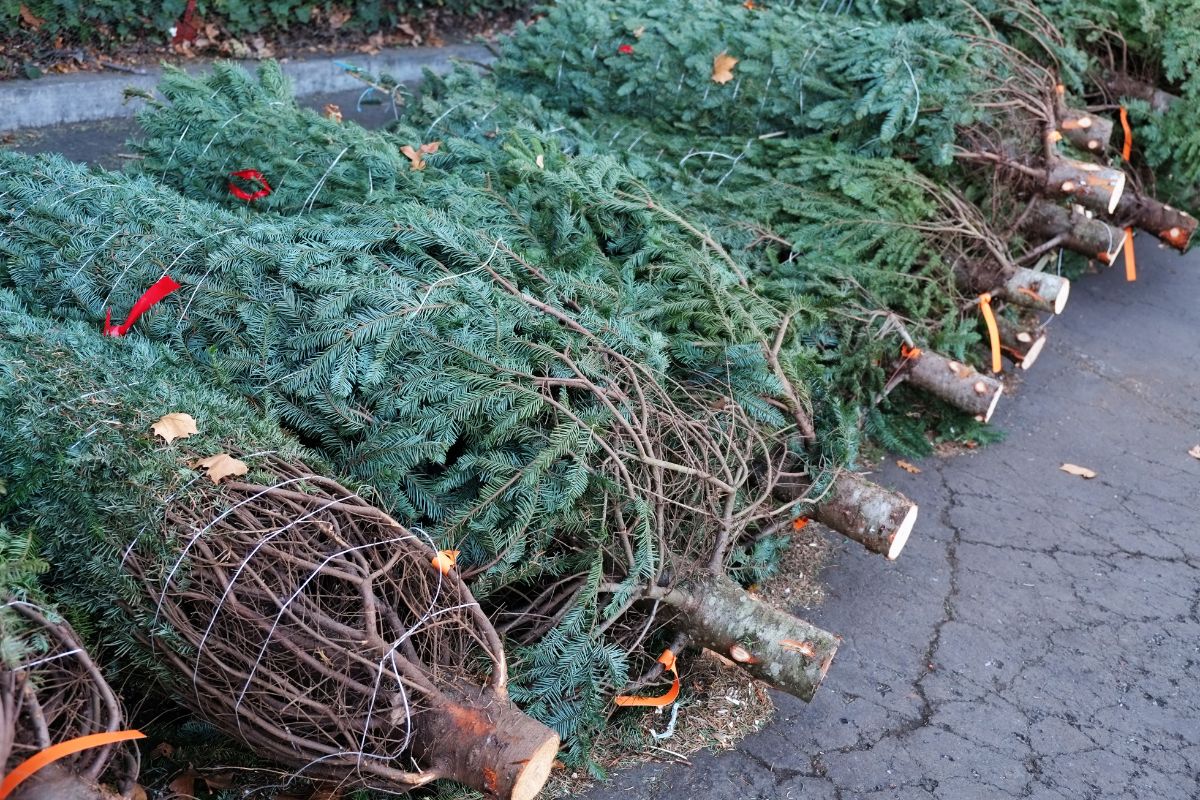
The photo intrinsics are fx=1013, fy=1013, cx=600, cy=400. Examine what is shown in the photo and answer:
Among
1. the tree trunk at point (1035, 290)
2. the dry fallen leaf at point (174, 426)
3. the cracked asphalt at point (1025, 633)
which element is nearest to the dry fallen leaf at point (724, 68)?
the tree trunk at point (1035, 290)

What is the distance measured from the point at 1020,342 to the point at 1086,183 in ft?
3.03

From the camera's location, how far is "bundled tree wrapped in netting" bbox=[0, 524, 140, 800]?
A: 2.06 metres

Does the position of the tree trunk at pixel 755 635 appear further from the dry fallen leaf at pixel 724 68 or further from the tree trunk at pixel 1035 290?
the dry fallen leaf at pixel 724 68

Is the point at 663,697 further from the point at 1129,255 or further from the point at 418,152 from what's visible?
the point at 1129,255

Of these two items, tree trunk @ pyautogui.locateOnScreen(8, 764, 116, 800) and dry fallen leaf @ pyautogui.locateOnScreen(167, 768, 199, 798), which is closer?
tree trunk @ pyautogui.locateOnScreen(8, 764, 116, 800)

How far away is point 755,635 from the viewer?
10.4 ft

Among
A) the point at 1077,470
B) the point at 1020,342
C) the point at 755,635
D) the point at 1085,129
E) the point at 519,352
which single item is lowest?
the point at 1077,470

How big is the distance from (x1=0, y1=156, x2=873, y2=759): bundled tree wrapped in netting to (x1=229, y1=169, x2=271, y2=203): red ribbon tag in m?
0.81

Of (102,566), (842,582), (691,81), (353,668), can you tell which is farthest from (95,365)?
(691,81)

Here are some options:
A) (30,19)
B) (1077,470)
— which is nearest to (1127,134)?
(1077,470)

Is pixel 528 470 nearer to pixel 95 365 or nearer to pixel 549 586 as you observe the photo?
pixel 549 586

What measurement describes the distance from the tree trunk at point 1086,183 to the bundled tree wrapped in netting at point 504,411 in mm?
2688

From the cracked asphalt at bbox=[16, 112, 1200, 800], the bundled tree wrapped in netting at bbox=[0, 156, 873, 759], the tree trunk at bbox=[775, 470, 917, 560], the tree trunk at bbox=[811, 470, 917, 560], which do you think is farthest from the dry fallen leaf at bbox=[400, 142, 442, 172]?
the cracked asphalt at bbox=[16, 112, 1200, 800]

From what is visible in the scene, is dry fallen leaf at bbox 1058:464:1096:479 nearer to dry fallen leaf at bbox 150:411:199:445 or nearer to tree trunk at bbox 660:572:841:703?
tree trunk at bbox 660:572:841:703
